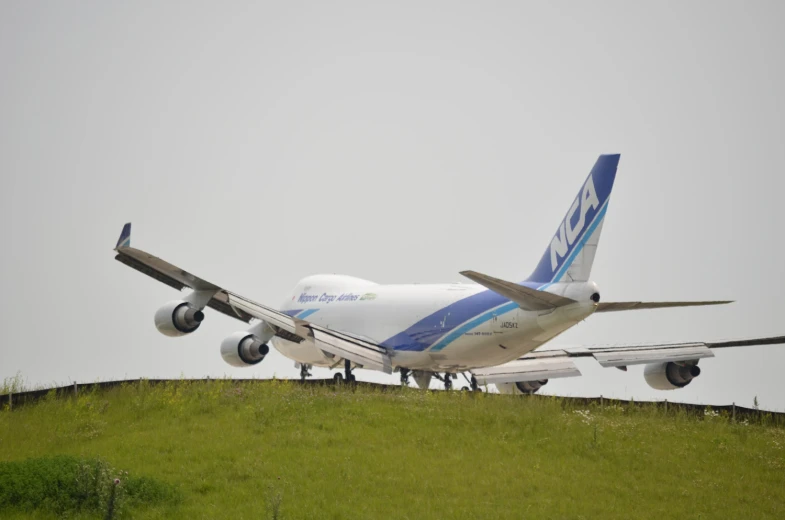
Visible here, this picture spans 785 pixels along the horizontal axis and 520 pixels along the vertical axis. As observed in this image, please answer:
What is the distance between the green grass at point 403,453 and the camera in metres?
12.9

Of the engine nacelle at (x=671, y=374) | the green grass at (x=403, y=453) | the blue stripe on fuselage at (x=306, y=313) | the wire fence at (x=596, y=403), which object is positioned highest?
the blue stripe on fuselage at (x=306, y=313)

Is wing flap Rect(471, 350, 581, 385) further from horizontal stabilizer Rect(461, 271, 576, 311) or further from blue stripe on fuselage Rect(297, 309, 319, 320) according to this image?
blue stripe on fuselage Rect(297, 309, 319, 320)

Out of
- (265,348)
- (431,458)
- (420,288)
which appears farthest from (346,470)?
(420,288)

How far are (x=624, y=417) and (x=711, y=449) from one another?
9.38 feet

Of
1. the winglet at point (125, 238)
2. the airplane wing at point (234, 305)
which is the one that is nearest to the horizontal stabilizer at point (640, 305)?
the airplane wing at point (234, 305)

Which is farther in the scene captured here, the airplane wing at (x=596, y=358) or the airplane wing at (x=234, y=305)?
the airplane wing at (x=596, y=358)

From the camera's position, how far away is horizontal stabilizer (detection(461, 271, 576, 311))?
2025 cm

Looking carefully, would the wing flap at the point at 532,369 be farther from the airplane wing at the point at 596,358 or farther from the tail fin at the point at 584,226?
the tail fin at the point at 584,226

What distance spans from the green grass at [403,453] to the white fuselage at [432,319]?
11.5 ft

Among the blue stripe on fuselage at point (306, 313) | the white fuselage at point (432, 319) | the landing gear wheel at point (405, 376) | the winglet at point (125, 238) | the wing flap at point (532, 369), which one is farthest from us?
the blue stripe on fuselage at point (306, 313)

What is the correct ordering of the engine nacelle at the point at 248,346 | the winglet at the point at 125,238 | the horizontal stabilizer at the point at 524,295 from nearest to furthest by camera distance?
the winglet at the point at 125,238 < the horizontal stabilizer at the point at 524,295 < the engine nacelle at the point at 248,346

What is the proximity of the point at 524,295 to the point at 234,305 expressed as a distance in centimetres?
686

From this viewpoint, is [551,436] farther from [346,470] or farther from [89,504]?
[89,504]

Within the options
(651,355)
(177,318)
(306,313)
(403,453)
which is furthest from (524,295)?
(306,313)
